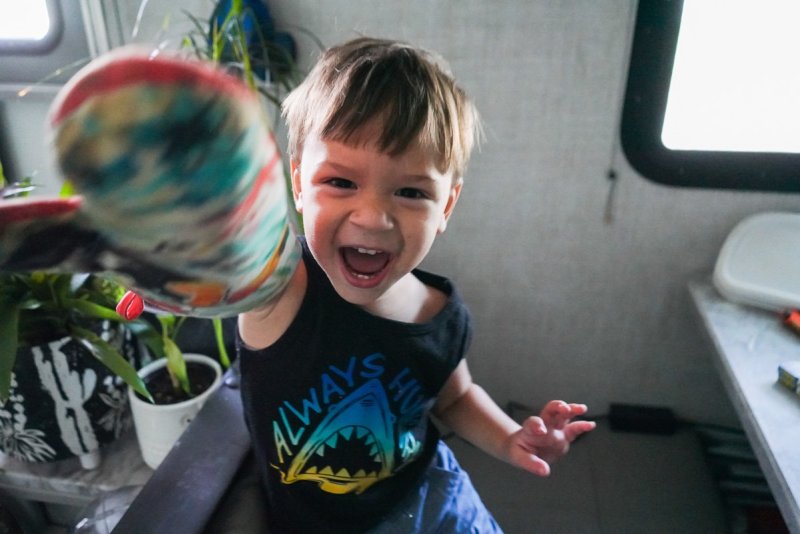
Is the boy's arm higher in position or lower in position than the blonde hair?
lower

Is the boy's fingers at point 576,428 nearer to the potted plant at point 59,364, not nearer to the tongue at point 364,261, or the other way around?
the tongue at point 364,261

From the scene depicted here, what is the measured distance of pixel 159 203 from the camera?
0.29 meters

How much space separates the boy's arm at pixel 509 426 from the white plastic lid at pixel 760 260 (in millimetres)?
455

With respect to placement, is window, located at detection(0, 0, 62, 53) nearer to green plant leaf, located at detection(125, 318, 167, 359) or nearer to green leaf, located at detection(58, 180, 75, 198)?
green plant leaf, located at detection(125, 318, 167, 359)

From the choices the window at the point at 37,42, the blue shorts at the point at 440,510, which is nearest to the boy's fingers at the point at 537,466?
the blue shorts at the point at 440,510

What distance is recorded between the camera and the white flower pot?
95 centimetres

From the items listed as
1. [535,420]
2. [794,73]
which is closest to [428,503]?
[535,420]

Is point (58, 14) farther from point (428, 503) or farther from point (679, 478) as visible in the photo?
point (679, 478)

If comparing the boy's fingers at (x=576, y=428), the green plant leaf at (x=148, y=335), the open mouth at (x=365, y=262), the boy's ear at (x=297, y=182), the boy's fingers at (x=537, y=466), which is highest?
the boy's ear at (x=297, y=182)

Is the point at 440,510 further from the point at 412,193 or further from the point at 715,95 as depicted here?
→ the point at 715,95

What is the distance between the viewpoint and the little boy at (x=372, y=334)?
541 mm

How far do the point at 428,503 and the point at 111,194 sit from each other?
2.10ft

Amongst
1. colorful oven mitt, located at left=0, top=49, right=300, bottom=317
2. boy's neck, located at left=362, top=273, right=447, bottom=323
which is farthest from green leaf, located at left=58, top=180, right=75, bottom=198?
boy's neck, located at left=362, top=273, right=447, bottom=323

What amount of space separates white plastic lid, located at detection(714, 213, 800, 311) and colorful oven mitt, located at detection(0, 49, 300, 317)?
936mm
